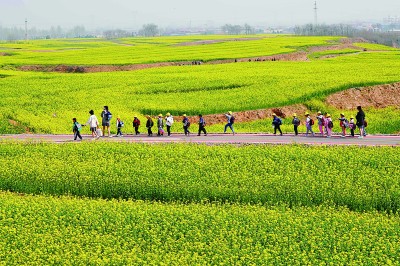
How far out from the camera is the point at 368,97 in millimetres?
56469

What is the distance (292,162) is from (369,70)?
43303 millimetres

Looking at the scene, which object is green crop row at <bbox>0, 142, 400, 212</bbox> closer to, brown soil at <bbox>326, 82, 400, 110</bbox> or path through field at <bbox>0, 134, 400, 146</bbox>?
path through field at <bbox>0, 134, 400, 146</bbox>

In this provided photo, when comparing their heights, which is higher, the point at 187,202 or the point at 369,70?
the point at 369,70

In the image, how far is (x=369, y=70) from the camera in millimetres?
69625

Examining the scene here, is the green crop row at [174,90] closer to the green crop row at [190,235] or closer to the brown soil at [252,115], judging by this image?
the brown soil at [252,115]

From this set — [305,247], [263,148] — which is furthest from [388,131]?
[305,247]

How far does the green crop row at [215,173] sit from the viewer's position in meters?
27.4

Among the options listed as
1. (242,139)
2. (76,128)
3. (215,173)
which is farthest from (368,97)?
(76,128)

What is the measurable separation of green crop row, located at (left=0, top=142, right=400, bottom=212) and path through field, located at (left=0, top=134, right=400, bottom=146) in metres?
1.83

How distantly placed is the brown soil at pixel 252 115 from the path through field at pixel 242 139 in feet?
33.3

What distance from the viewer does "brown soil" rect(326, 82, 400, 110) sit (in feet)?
180

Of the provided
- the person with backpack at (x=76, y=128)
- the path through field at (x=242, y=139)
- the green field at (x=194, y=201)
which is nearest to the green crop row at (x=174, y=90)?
the green field at (x=194, y=201)

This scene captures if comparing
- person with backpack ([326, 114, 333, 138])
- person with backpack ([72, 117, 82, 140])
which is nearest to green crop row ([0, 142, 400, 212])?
person with backpack ([72, 117, 82, 140])

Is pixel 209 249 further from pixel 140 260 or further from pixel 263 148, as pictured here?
pixel 263 148
